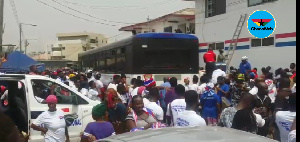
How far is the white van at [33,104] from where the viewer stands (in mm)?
6847

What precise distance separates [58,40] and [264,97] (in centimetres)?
8574

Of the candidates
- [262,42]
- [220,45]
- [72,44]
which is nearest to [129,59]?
[262,42]

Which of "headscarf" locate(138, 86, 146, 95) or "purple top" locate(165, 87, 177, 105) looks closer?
"purple top" locate(165, 87, 177, 105)

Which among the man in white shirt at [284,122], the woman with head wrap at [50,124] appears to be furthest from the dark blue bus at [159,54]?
the man in white shirt at [284,122]

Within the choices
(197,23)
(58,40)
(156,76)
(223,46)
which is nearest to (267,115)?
(156,76)

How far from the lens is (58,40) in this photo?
8862cm

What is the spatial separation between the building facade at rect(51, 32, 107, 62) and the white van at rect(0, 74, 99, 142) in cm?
6794

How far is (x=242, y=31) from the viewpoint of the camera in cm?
1920

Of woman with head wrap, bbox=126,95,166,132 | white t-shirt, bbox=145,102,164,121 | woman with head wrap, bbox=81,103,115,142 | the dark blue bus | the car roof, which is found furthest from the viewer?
the dark blue bus

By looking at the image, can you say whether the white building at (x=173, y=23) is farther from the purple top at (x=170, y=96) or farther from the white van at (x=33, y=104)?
the white van at (x=33, y=104)

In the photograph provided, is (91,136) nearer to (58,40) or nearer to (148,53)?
(148,53)

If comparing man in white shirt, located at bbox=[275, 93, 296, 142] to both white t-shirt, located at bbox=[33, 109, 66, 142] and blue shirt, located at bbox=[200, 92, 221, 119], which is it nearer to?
blue shirt, located at bbox=[200, 92, 221, 119]

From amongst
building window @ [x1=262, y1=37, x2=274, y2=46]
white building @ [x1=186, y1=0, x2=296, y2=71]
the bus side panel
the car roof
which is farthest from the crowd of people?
building window @ [x1=262, y1=37, x2=274, y2=46]

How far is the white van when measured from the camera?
6.85 meters
